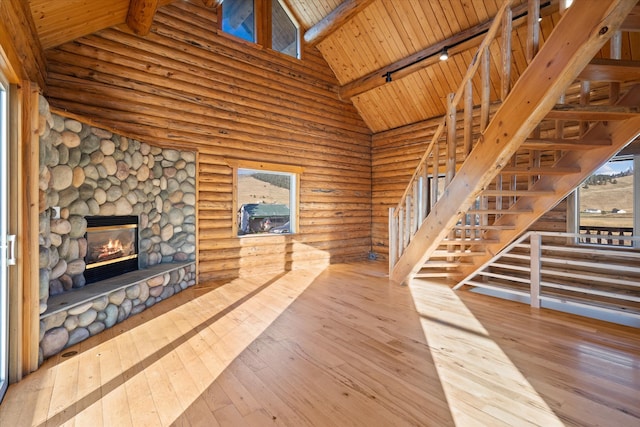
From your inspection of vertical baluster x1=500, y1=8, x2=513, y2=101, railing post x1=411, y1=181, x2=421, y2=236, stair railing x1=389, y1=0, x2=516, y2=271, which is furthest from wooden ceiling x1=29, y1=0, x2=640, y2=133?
railing post x1=411, y1=181, x2=421, y2=236

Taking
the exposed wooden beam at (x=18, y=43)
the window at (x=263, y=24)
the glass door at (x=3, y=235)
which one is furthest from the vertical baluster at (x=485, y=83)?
the window at (x=263, y=24)

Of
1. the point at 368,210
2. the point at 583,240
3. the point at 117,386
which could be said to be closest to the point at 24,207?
the point at 117,386

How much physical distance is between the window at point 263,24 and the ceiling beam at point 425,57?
141 centimetres

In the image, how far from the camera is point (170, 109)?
4.73 m

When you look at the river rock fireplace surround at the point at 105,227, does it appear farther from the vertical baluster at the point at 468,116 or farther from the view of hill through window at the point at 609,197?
the view of hill through window at the point at 609,197

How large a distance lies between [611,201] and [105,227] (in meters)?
6.80

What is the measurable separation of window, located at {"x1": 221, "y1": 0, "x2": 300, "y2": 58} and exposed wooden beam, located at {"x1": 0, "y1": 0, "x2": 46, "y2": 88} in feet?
9.66

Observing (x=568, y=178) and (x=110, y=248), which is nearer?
(x=568, y=178)

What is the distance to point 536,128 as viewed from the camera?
3361mm

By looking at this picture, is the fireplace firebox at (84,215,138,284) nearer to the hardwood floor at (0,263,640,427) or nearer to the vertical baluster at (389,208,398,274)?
the hardwood floor at (0,263,640,427)

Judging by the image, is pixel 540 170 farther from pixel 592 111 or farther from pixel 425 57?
pixel 425 57

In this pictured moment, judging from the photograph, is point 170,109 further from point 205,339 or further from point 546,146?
point 546,146

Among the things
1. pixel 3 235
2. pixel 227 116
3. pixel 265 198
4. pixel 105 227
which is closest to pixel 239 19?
pixel 227 116

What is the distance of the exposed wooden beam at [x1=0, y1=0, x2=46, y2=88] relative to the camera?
2.05m
